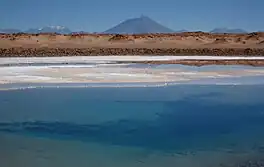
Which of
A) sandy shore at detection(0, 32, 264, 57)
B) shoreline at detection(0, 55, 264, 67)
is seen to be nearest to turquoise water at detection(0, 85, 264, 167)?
shoreline at detection(0, 55, 264, 67)

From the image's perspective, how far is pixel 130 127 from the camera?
25.5 feet

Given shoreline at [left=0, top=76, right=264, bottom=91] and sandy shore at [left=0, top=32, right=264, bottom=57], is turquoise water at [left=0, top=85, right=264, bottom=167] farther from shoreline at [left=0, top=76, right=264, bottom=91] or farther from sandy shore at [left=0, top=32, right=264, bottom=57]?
sandy shore at [left=0, top=32, right=264, bottom=57]

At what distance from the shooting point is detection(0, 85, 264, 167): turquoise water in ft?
19.7

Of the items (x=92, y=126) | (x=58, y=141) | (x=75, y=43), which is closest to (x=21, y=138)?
(x=58, y=141)

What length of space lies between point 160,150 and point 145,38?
132ft

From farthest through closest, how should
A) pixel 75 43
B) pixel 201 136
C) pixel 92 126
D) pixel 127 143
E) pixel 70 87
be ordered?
pixel 75 43
pixel 70 87
pixel 92 126
pixel 201 136
pixel 127 143

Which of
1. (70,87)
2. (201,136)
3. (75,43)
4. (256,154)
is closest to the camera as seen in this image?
(256,154)

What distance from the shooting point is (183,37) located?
46656mm

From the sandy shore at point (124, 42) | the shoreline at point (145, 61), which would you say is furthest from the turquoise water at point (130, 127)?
the sandy shore at point (124, 42)

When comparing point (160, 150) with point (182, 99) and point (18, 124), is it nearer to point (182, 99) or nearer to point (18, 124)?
point (18, 124)

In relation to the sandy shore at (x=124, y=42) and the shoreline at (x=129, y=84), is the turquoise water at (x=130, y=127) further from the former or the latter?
the sandy shore at (x=124, y=42)

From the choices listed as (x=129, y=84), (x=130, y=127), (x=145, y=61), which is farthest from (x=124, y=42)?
(x=130, y=127)

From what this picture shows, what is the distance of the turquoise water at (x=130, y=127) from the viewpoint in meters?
6.02

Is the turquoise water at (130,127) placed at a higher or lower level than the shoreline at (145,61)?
lower
